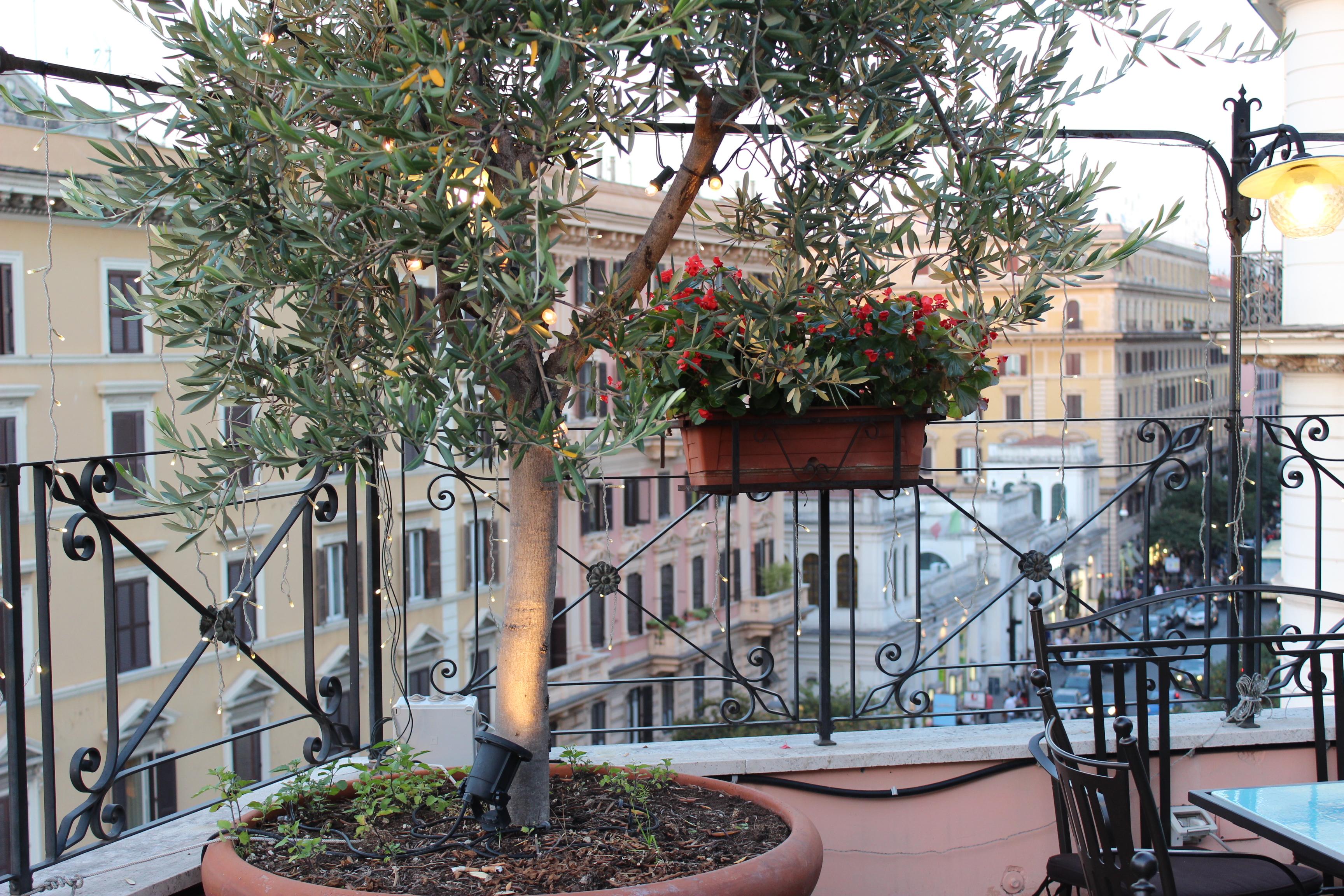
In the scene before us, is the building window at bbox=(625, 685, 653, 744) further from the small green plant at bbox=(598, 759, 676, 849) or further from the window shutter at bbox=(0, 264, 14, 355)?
the small green plant at bbox=(598, 759, 676, 849)

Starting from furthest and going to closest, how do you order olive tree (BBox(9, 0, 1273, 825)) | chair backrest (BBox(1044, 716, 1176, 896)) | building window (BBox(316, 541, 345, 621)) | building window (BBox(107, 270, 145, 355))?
building window (BBox(316, 541, 345, 621)) → building window (BBox(107, 270, 145, 355)) → olive tree (BBox(9, 0, 1273, 825)) → chair backrest (BBox(1044, 716, 1176, 896))

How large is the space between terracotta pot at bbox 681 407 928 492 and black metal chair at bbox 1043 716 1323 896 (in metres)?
0.80

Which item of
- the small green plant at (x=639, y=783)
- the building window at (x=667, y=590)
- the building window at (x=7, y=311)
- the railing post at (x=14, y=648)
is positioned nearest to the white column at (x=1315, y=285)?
the small green plant at (x=639, y=783)

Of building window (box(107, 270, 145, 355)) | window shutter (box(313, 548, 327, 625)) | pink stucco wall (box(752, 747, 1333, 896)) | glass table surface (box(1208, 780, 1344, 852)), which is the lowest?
window shutter (box(313, 548, 327, 625))

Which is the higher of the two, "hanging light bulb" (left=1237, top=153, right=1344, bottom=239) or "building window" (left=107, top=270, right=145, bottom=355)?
"building window" (left=107, top=270, right=145, bottom=355)

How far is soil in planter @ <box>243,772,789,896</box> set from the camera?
2125 millimetres

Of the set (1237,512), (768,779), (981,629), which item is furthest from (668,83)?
(981,629)

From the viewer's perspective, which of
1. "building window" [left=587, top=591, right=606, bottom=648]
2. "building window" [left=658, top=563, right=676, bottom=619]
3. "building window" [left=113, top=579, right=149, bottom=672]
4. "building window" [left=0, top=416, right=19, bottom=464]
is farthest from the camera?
"building window" [left=658, top=563, right=676, bottom=619]

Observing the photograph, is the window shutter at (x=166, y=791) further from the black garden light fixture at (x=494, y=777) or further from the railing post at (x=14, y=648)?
the black garden light fixture at (x=494, y=777)

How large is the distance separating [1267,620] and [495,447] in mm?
20592

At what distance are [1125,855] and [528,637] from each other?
1231 millimetres

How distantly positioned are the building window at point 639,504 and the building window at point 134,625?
10.3m

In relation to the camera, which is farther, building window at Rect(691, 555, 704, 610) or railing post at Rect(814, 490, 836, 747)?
building window at Rect(691, 555, 704, 610)

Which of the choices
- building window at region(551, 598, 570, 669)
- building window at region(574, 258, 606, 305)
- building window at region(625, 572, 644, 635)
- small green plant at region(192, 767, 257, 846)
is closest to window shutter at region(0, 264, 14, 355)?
building window at region(574, 258, 606, 305)
